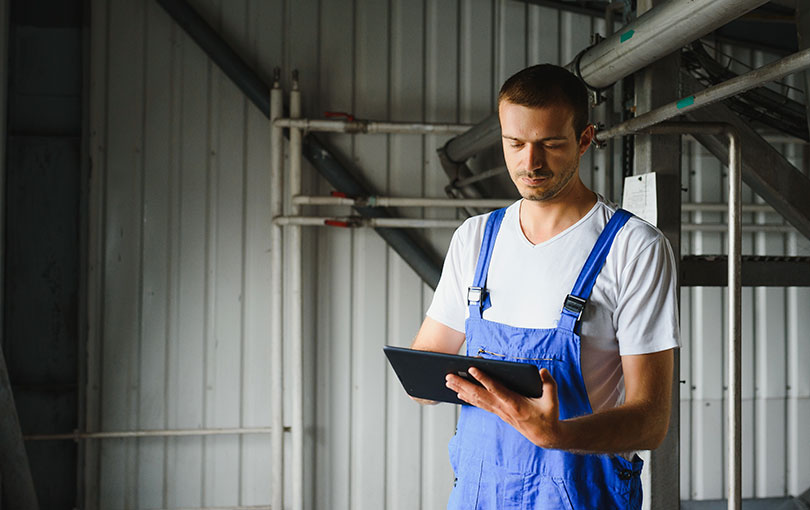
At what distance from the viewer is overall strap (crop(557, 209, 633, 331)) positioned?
1.19 meters

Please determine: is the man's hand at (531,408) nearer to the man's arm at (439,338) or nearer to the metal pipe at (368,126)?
the man's arm at (439,338)

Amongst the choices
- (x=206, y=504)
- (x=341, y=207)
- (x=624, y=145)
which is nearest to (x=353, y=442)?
(x=206, y=504)

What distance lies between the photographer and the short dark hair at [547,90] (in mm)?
1214

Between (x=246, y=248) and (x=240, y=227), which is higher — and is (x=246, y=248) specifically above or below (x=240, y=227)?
below

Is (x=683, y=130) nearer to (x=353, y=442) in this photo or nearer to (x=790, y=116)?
(x=790, y=116)

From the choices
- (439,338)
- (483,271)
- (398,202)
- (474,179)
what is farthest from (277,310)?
(483,271)

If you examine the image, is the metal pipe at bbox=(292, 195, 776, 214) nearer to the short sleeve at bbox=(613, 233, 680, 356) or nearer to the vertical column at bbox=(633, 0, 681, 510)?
the vertical column at bbox=(633, 0, 681, 510)

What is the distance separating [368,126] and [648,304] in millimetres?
2064

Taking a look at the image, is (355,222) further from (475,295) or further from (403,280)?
(475,295)

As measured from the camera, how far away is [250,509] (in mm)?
3119

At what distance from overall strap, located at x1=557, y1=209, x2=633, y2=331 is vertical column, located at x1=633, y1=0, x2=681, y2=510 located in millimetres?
562

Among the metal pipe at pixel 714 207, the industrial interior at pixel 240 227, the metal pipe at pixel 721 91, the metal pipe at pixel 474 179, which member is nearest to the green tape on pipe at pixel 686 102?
the metal pipe at pixel 721 91

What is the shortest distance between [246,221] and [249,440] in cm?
109

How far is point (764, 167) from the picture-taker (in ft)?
5.81
